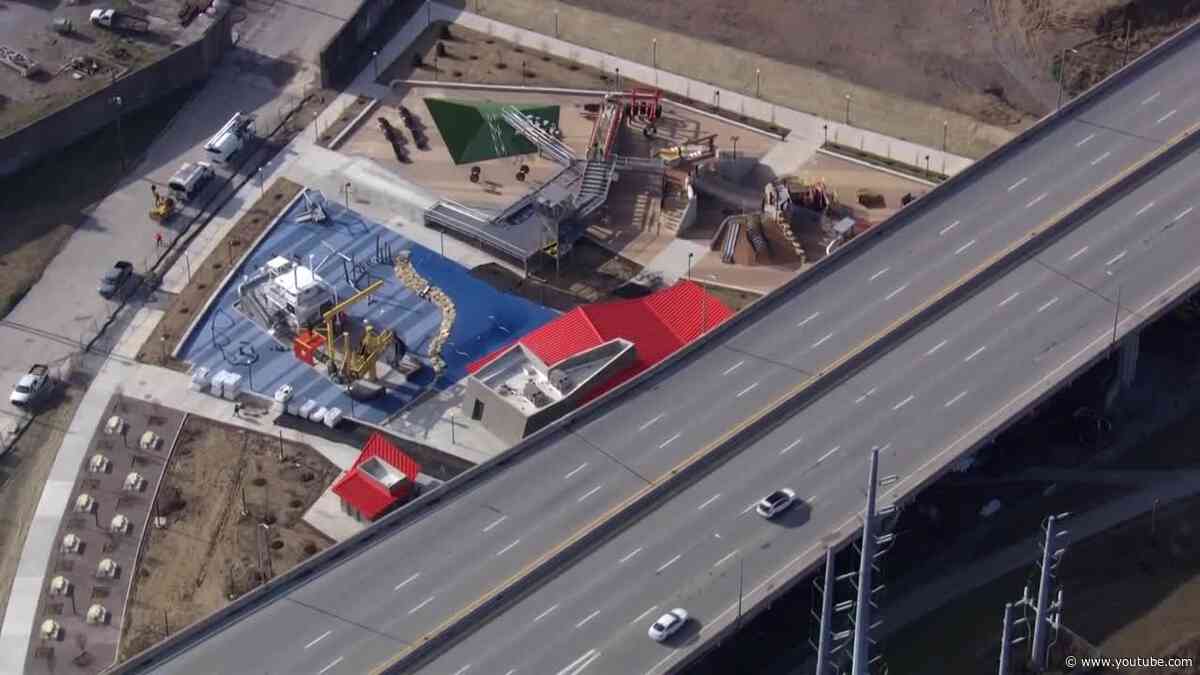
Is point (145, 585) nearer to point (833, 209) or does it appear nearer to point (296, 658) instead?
point (296, 658)

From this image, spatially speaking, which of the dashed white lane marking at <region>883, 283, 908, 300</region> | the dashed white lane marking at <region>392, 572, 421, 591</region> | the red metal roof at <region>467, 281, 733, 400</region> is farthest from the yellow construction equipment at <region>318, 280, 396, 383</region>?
the dashed white lane marking at <region>883, 283, 908, 300</region>

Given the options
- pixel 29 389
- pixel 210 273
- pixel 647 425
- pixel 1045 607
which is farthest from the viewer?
pixel 210 273

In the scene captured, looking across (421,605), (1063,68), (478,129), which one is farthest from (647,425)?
(1063,68)

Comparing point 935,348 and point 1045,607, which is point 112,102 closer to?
point 935,348

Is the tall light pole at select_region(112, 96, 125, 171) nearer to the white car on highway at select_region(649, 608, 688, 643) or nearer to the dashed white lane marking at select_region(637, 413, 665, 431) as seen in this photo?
the dashed white lane marking at select_region(637, 413, 665, 431)

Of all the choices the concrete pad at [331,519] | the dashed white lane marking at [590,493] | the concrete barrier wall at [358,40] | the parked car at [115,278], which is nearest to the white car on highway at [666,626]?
the dashed white lane marking at [590,493]
